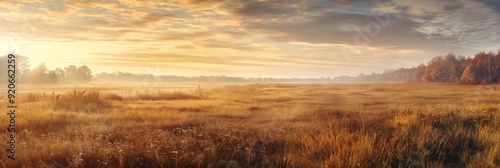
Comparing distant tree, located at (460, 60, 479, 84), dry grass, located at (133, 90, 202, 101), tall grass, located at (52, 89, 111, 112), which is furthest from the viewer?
distant tree, located at (460, 60, 479, 84)

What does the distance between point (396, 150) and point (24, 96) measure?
66.9 ft

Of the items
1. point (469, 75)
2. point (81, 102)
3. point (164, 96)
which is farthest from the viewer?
point (469, 75)

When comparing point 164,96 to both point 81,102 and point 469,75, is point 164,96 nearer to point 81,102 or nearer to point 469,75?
point 81,102

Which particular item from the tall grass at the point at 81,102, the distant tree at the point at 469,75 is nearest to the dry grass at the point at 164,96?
the tall grass at the point at 81,102

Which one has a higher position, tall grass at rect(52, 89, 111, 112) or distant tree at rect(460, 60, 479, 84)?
distant tree at rect(460, 60, 479, 84)

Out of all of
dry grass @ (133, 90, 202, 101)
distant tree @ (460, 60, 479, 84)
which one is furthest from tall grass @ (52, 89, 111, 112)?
distant tree @ (460, 60, 479, 84)

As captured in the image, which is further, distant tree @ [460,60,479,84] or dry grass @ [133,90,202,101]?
distant tree @ [460,60,479,84]

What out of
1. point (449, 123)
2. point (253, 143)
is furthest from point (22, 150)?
point (449, 123)

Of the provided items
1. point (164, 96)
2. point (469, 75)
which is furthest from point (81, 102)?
point (469, 75)

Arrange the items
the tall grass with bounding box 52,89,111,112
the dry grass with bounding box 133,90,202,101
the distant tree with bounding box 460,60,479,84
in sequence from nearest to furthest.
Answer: the tall grass with bounding box 52,89,111,112
the dry grass with bounding box 133,90,202,101
the distant tree with bounding box 460,60,479,84

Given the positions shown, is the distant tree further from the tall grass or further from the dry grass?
the tall grass

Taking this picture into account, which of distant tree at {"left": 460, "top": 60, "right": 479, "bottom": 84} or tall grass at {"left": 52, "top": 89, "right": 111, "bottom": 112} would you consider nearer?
tall grass at {"left": 52, "top": 89, "right": 111, "bottom": 112}

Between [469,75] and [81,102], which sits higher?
[469,75]

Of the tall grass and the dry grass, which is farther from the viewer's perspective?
the dry grass
